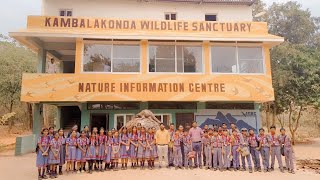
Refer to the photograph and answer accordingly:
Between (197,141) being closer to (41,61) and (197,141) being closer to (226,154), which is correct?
(226,154)

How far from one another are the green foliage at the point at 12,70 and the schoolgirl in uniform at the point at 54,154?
1918cm

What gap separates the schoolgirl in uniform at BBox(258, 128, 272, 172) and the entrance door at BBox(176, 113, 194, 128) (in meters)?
6.37

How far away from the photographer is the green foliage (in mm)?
26125

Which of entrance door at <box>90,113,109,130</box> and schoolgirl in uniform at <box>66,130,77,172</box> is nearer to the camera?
schoolgirl in uniform at <box>66,130,77,172</box>

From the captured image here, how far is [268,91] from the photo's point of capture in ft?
51.3

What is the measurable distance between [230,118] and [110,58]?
7301mm

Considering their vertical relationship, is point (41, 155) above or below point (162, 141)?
below

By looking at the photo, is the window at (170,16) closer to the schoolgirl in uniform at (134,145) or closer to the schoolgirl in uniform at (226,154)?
the schoolgirl in uniform at (134,145)

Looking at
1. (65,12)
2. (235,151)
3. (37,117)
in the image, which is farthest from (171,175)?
(65,12)

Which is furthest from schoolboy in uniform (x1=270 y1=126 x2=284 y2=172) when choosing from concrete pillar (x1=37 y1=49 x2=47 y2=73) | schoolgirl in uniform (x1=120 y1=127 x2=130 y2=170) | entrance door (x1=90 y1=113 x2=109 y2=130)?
concrete pillar (x1=37 y1=49 x2=47 y2=73)

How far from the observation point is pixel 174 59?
1597cm

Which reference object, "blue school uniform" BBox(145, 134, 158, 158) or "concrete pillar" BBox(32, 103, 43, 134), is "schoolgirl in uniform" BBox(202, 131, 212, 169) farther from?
"concrete pillar" BBox(32, 103, 43, 134)

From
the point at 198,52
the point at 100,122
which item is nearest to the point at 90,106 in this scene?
the point at 100,122

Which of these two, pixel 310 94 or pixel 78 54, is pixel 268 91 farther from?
pixel 78 54
